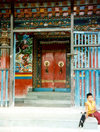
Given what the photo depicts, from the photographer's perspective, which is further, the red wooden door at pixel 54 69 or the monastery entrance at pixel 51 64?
the red wooden door at pixel 54 69

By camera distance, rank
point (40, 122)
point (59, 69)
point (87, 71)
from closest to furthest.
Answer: point (40, 122)
point (87, 71)
point (59, 69)

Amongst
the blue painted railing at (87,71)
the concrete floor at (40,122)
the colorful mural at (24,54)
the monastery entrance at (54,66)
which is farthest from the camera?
the monastery entrance at (54,66)

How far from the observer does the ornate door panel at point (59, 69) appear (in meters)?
8.91

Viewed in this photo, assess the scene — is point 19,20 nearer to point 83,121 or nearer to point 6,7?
point 6,7

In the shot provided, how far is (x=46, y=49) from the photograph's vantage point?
8.97 metres

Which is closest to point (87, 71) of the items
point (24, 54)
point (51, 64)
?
point (51, 64)

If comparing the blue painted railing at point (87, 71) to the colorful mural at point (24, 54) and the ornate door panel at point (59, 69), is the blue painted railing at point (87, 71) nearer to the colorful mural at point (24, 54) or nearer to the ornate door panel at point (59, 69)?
the ornate door panel at point (59, 69)

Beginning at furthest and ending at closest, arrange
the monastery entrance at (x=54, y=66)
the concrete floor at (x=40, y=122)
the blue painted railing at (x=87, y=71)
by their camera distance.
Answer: the monastery entrance at (x=54, y=66), the blue painted railing at (x=87, y=71), the concrete floor at (x=40, y=122)

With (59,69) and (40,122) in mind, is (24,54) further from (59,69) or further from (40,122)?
(40,122)

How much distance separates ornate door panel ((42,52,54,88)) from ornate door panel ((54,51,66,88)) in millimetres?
166

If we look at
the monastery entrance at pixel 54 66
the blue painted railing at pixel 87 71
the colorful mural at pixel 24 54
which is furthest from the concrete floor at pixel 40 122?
the monastery entrance at pixel 54 66

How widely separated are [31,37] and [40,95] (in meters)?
2.42

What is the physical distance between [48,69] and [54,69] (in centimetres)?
25

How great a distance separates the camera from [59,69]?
8.95m
